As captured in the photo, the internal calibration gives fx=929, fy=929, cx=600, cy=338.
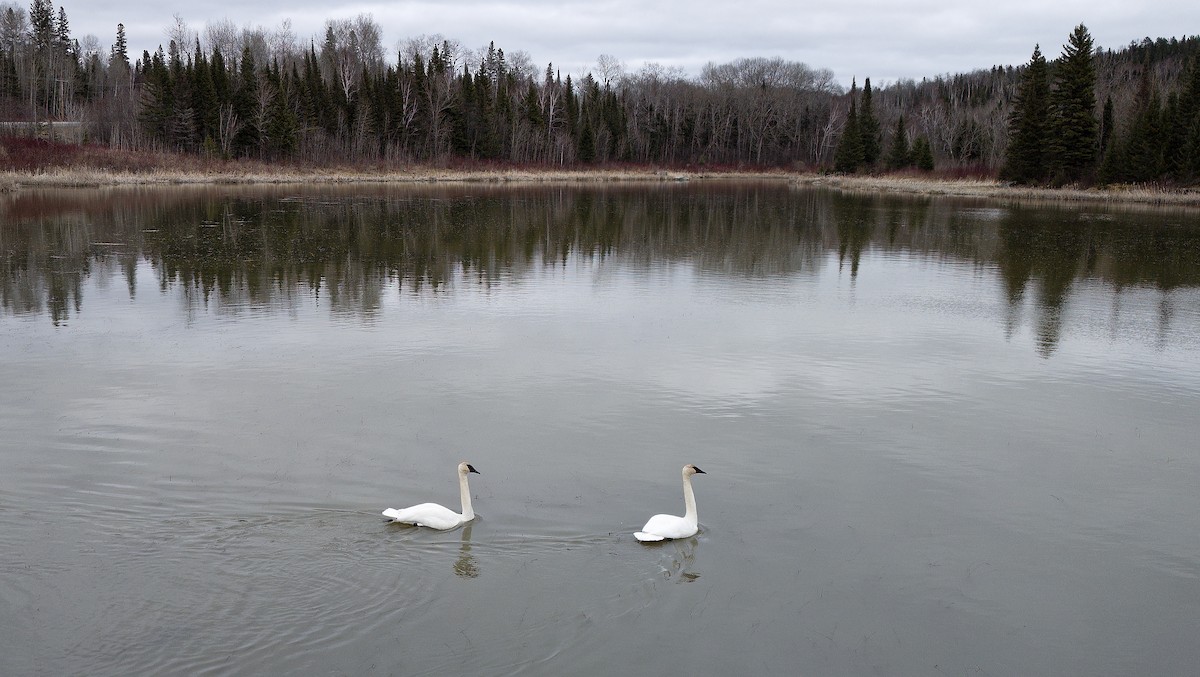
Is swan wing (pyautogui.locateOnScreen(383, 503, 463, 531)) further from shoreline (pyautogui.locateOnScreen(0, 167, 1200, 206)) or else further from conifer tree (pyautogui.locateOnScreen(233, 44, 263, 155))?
conifer tree (pyautogui.locateOnScreen(233, 44, 263, 155))

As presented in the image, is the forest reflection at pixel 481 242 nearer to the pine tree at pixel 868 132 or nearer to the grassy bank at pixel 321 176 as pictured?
the grassy bank at pixel 321 176

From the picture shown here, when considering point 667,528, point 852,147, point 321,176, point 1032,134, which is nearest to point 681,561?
point 667,528

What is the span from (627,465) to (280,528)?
2.77 meters

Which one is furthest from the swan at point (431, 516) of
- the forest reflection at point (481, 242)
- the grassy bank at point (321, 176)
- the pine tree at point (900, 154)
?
the pine tree at point (900, 154)

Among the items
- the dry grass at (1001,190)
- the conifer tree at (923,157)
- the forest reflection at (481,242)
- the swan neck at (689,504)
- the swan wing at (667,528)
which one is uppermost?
the conifer tree at (923,157)

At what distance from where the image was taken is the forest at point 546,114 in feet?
153

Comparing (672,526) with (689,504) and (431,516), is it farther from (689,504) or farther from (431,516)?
(431,516)

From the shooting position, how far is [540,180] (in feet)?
197

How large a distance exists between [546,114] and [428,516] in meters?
71.4

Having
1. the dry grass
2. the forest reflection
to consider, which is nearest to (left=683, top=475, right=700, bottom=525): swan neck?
the forest reflection

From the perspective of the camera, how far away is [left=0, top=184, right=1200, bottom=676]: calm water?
511cm

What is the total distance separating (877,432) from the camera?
855 cm

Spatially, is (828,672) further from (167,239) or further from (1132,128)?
(1132,128)

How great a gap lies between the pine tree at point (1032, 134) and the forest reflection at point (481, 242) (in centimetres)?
1112
